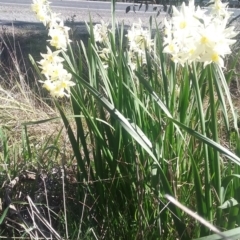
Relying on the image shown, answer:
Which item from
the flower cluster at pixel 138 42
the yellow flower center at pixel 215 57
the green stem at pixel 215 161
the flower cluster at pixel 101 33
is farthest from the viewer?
the flower cluster at pixel 101 33

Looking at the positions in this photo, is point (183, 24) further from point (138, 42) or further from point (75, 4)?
point (75, 4)

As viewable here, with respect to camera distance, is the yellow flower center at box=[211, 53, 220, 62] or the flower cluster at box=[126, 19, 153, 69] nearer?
the yellow flower center at box=[211, 53, 220, 62]

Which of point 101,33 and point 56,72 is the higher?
point 101,33

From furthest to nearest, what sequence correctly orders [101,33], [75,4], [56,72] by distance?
[75,4] → [101,33] → [56,72]

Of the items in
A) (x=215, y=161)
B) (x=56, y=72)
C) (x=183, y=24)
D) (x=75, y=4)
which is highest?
(x=75, y=4)

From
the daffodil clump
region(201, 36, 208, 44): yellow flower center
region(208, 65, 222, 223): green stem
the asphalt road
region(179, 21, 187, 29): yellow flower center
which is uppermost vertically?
the asphalt road

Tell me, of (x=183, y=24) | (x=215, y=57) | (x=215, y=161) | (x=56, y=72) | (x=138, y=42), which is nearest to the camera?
(x=215, y=57)

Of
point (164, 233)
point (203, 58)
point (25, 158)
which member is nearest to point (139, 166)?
point (164, 233)

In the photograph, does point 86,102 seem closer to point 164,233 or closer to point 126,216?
point 126,216

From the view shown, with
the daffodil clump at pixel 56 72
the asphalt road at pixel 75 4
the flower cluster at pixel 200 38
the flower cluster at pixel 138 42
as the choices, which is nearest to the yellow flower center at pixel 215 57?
the flower cluster at pixel 200 38

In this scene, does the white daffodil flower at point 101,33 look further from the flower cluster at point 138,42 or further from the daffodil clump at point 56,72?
the daffodil clump at point 56,72

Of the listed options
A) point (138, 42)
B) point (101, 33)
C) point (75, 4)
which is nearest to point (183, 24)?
point (138, 42)

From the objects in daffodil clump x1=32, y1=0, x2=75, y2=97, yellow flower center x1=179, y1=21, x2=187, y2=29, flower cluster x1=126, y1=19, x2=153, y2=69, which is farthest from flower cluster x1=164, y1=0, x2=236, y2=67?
flower cluster x1=126, y1=19, x2=153, y2=69

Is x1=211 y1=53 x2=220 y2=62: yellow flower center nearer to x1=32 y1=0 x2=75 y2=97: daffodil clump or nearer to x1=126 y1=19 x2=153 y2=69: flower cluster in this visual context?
x1=32 y1=0 x2=75 y2=97: daffodil clump
